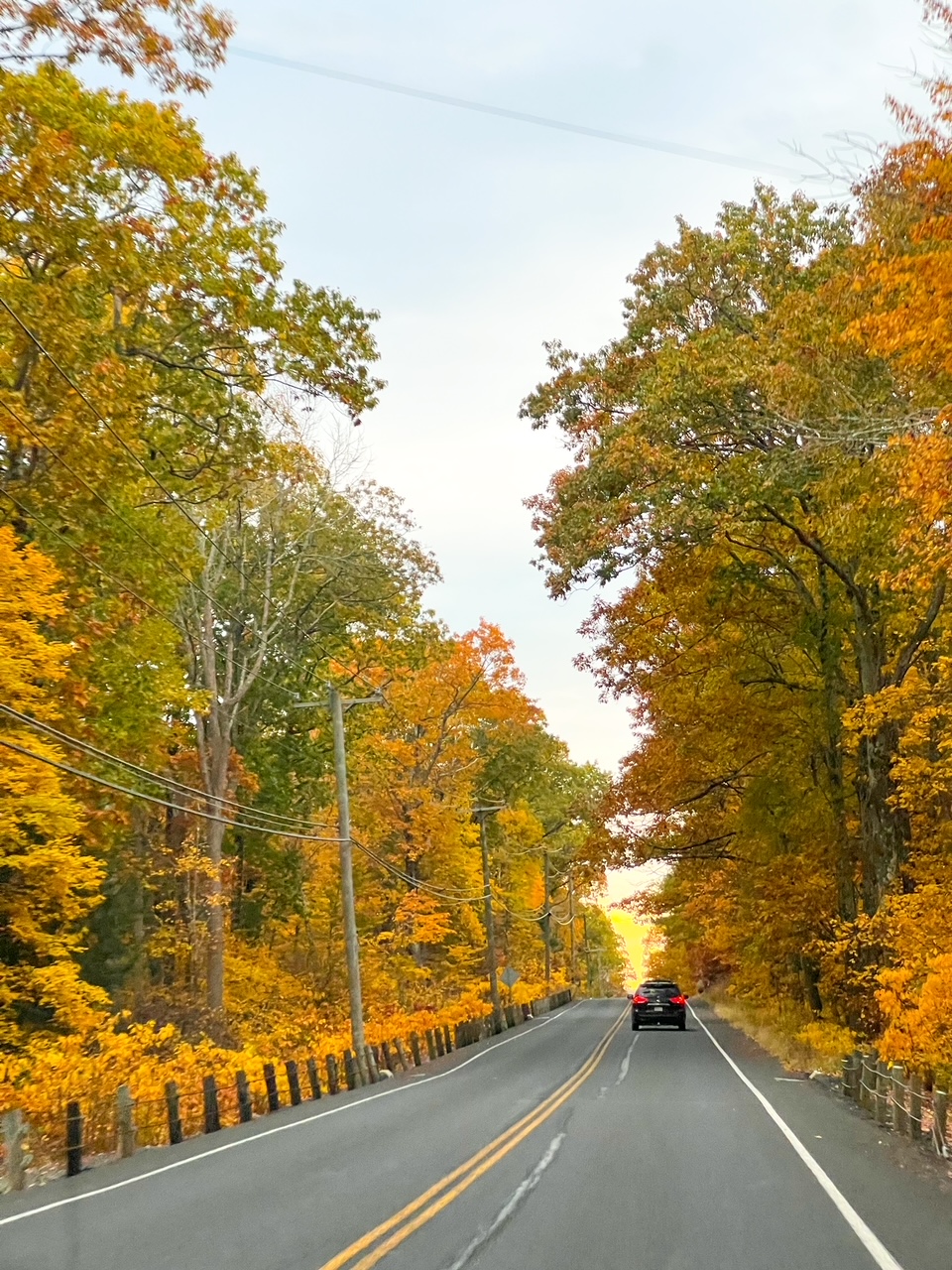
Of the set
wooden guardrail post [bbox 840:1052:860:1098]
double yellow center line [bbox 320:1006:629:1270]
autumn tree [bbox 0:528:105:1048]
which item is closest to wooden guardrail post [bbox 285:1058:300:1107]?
autumn tree [bbox 0:528:105:1048]

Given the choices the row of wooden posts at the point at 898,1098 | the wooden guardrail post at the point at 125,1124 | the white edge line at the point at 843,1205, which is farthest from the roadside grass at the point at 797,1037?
the wooden guardrail post at the point at 125,1124

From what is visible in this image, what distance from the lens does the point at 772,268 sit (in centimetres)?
1997

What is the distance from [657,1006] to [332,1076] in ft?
63.1

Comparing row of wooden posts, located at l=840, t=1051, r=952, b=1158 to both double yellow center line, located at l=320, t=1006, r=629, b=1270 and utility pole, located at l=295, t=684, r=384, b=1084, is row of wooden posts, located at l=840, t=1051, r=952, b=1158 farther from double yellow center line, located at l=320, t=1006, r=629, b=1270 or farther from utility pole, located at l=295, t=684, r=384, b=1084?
utility pole, located at l=295, t=684, r=384, b=1084

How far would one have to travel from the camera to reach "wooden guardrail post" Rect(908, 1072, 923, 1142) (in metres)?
12.9

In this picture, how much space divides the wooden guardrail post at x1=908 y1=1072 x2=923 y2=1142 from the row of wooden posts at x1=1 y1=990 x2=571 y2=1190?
361 inches

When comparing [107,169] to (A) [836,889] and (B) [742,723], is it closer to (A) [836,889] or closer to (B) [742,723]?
(B) [742,723]

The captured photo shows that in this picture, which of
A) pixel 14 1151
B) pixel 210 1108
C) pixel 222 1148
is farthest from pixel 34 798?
pixel 14 1151


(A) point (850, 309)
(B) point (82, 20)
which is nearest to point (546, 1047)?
(A) point (850, 309)

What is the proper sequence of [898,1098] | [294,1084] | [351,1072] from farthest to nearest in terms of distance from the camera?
1. [351,1072]
2. [294,1084]
3. [898,1098]

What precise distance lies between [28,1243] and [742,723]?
21102 millimetres

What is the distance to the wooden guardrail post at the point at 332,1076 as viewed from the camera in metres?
22.0

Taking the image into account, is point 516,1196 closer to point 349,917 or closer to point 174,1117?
point 174,1117

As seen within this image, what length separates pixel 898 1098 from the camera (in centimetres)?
1389
